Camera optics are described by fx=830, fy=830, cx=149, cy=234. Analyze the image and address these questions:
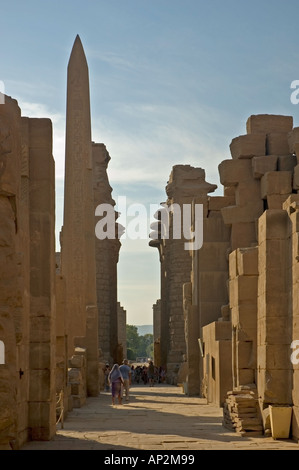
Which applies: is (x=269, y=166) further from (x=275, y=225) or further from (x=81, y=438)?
(x=81, y=438)

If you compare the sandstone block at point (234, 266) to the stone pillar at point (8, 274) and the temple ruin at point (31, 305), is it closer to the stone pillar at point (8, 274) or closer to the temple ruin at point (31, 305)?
the temple ruin at point (31, 305)

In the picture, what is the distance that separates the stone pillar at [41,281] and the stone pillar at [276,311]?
3.18 meters

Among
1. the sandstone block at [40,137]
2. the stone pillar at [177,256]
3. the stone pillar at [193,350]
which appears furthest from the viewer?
the stone pillar at [177,256]

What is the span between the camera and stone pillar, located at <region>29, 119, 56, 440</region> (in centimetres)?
1165

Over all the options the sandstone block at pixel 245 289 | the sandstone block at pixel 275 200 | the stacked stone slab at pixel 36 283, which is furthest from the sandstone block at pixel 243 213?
the stacked stone slab at pixel 36 283

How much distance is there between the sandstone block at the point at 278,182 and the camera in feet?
73.9

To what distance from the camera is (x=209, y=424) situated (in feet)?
47.2

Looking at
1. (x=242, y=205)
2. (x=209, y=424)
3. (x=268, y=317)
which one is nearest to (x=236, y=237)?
(x=242, y=205)

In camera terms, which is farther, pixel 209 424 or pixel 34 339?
pixel 209 424

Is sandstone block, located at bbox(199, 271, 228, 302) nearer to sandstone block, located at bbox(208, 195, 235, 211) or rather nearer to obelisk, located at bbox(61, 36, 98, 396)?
sandstone block, located at bbox(208, 195, 235, 211)

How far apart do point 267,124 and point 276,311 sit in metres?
12.7

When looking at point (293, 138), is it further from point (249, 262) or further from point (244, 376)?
point (244, 376)
